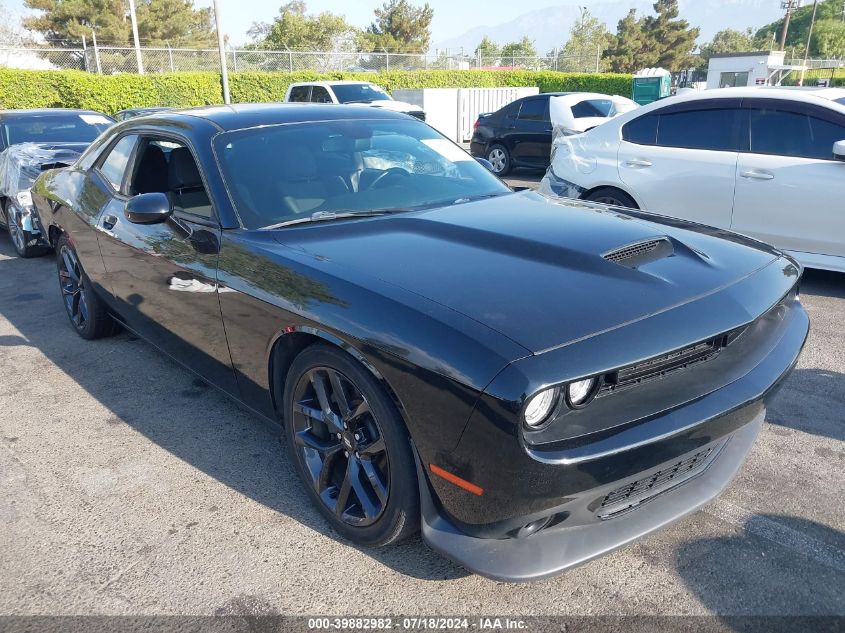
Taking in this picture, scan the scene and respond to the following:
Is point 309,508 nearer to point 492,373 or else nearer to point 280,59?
point 492,373

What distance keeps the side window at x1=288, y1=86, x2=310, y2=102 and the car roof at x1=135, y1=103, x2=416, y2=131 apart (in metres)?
13.0

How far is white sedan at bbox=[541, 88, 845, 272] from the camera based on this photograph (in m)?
5.22

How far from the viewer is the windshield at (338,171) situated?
3.14 m

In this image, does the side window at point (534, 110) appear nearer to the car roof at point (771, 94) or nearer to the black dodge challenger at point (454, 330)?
the car roof at point (771, 94)

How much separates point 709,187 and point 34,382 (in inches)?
207

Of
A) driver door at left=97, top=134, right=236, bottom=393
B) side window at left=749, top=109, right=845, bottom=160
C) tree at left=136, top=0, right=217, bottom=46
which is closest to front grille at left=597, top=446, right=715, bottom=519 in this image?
driver door at left=97, top=134, right=236, bottom=393

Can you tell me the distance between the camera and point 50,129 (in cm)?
829

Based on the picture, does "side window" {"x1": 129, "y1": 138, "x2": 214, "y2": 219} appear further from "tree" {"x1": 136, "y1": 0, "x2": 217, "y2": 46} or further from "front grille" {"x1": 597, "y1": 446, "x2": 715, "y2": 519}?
"tree" {"x1": 136, "y1": 0, "x2": 217, "y2": 46}

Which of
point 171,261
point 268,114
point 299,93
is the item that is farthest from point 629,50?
point 171,261

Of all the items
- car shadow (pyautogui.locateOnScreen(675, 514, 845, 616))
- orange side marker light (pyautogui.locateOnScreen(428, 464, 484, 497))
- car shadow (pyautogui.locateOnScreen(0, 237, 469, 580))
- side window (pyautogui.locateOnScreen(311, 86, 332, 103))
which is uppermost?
side window (pyautogui.locateOnScreen(311, 86, 332, 103))

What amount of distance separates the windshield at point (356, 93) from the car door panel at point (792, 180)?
11.7 metres

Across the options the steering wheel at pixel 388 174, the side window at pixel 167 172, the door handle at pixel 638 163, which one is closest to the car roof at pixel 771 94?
the door handle at pixel 638 163

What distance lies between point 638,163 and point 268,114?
12.2 feet

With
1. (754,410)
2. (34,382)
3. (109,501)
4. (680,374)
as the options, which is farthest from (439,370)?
(34,382)
